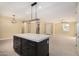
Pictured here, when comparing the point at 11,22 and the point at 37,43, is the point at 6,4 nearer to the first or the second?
the point at 11,22

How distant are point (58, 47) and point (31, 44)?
489mm

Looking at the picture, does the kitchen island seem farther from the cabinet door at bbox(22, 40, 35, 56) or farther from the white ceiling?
the white ceiling

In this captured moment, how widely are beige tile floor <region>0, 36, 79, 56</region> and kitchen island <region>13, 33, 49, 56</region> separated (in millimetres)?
82

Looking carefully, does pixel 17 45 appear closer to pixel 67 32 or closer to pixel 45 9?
pixel 45 9

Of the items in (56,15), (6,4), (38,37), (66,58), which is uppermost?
(6,4)

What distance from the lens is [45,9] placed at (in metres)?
1.88

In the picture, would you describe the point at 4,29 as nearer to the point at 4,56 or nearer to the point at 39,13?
the point at 4,56

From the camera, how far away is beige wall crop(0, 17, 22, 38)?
185cm

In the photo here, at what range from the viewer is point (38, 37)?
1920 mm

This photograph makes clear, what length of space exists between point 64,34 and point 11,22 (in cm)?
97

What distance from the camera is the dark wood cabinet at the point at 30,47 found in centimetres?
189

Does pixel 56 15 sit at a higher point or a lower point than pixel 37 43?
higher

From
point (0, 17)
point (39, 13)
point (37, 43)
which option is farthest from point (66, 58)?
point (0, 17)

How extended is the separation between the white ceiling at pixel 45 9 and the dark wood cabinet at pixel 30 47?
43 centimetres
